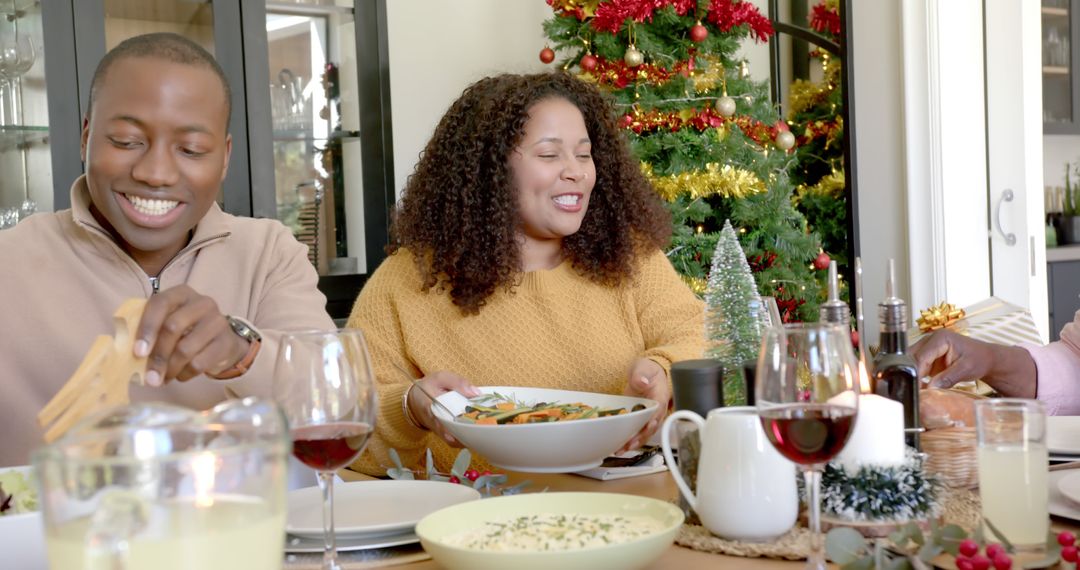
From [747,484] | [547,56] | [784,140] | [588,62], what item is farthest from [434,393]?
[784,140]

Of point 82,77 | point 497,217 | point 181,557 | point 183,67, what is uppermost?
point 82,77

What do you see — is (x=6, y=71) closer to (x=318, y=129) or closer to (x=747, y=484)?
(x=318, y=129)

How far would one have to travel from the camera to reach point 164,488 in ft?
1.63

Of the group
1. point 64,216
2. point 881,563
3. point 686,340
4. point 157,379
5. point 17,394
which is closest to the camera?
point 881,563

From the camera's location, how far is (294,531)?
39.8 inches

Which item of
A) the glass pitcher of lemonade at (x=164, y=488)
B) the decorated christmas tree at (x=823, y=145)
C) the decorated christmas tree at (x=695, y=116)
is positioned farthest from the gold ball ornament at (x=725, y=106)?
the glass pitcher of lemonade at (x=164, y=488)

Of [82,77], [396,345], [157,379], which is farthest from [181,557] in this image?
[82,77]

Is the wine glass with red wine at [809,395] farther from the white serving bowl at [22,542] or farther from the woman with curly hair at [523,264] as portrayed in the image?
the woman with curly hair at [523,264]

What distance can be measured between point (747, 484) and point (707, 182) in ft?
8.64

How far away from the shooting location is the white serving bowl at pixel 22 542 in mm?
842

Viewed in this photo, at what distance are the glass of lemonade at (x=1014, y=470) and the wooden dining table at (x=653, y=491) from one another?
18 cm

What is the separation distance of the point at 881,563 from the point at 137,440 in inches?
21.8

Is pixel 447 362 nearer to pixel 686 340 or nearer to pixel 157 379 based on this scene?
pixel 686 340

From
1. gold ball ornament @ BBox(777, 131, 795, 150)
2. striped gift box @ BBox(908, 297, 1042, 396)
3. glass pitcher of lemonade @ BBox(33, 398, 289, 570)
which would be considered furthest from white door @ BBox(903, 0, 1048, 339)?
glass pitcher of lemonade @ BBox(33, 398, 289, 570)
